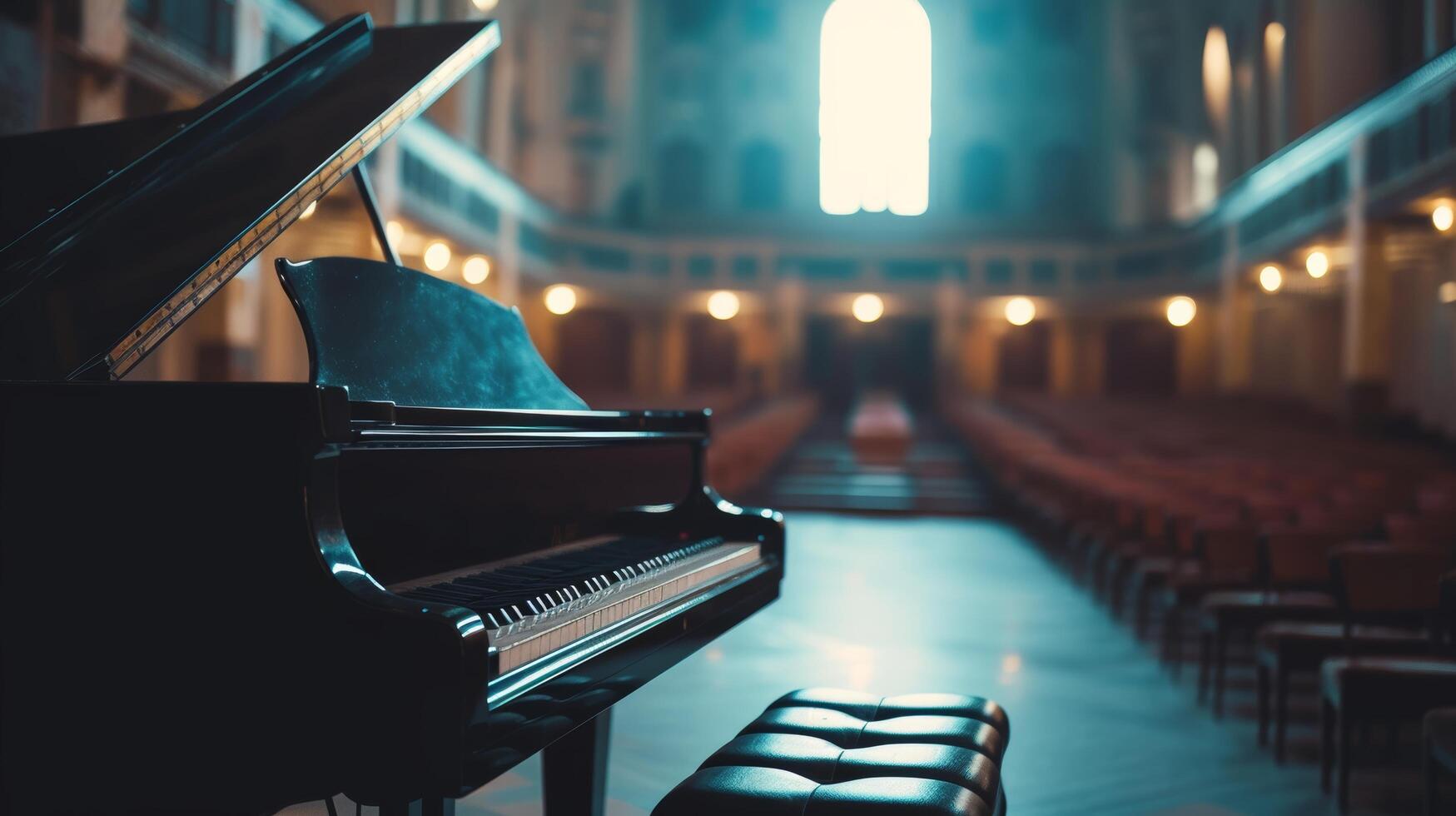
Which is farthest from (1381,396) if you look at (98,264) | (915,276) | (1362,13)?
(98,264)

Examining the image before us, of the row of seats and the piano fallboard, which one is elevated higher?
the piano fallboard

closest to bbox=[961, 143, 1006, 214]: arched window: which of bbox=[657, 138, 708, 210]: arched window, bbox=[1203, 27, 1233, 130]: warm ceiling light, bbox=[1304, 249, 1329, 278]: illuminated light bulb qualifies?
bbox=[1203, 27, 1233, 130]: warm ceiling light

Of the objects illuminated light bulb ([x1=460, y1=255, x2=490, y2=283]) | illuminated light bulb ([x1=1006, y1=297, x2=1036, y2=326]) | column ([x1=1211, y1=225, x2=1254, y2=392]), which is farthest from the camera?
illuminated light bulb ([x1=1006, y1=297, x2=1036, y2=326])

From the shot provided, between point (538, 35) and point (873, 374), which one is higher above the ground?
point (538, 35)

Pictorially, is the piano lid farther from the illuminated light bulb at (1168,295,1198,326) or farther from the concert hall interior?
the illuminated light bulb at (1168,295,1198,326)

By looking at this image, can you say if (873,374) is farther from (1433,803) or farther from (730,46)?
(1433,803)

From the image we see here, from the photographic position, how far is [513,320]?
268 cm

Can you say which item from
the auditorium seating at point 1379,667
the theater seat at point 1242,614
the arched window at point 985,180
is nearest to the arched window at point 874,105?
the arched window at point 985,180

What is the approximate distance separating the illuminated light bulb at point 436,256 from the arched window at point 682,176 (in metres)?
9.62

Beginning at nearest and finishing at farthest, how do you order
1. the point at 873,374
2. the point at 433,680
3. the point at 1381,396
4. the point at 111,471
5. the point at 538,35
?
the point at 433,680 → the point at 111,471 → the point at 1381,396 → the point at 538,35 → the point at 873,374

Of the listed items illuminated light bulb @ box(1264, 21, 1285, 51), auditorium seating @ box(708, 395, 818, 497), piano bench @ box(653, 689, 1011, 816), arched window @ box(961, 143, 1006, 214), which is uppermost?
illuminated light bulb @ box(1264, 21, 1285, 51)

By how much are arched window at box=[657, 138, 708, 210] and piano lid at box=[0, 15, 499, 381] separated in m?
22.5

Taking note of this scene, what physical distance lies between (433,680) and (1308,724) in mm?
3532

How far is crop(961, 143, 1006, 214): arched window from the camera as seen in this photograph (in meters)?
24.6
